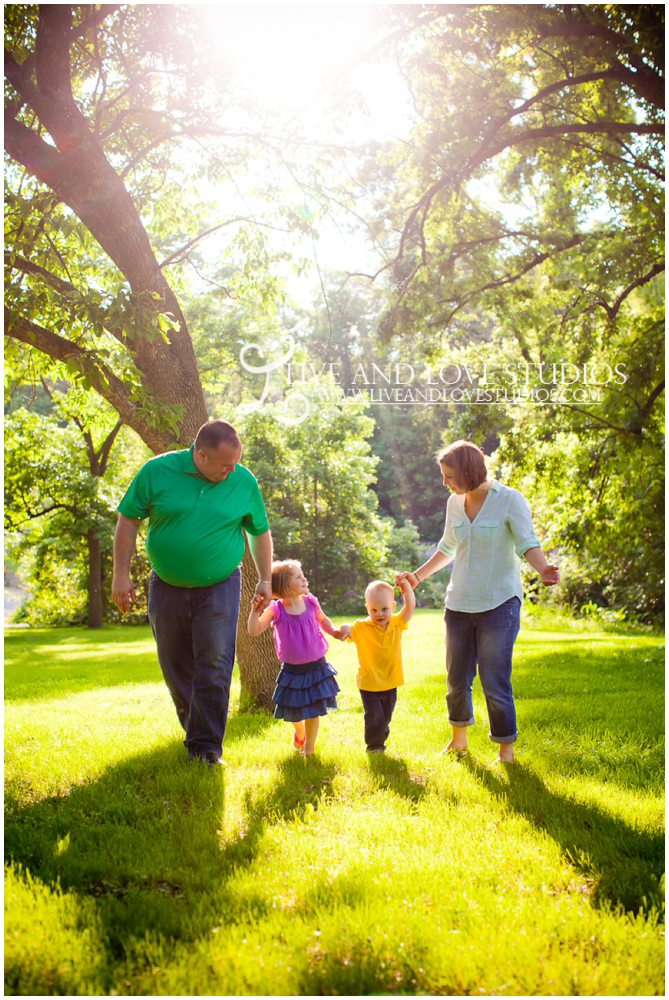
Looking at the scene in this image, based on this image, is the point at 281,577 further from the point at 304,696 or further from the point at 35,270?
the point at 35,270

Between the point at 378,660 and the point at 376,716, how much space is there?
0.36 metres

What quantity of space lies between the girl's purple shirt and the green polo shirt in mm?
598

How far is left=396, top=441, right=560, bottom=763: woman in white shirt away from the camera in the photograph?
423cm

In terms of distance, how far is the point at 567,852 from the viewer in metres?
2.98

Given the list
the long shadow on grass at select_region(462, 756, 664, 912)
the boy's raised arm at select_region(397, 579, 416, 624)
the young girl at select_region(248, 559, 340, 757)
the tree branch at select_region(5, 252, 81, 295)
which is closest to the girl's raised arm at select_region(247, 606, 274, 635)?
the young girl at select_region(248, 559, 340, 757)

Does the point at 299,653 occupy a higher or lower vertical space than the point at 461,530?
lower

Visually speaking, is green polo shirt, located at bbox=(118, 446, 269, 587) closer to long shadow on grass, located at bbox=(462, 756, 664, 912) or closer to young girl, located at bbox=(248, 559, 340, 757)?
young girl, located at bbox=(248, 559, 340, 757)

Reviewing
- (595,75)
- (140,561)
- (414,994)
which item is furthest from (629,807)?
(140,561)

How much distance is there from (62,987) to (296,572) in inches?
107

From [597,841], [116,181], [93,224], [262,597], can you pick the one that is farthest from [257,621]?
[116,181]

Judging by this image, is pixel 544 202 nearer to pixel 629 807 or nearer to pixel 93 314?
pixel 93 314

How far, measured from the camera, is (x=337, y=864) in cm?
291

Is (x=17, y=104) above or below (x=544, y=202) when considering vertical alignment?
below

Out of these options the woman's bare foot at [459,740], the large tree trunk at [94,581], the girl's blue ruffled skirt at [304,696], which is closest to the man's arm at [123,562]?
the girl's blue ruffled skirt at [304,696]
